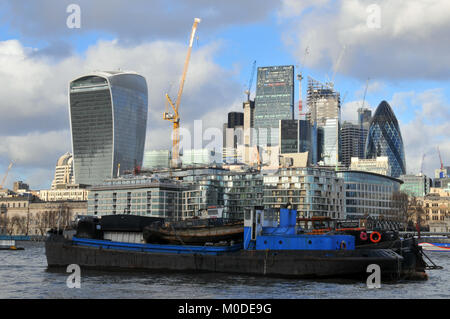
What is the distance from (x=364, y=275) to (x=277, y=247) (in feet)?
36.5

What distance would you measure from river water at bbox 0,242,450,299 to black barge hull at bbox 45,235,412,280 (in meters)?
1.77

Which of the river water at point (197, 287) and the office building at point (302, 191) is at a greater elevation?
the office building at point (302, 191)

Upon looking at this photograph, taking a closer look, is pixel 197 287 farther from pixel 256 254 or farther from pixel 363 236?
pixel 363 236

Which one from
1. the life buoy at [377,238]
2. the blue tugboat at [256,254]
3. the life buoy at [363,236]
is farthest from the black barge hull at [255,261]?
the life buoy at [363,236]

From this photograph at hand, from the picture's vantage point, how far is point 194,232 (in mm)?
84750

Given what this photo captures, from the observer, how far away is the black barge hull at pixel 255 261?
68875 mm

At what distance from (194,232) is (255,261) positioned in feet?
47.0

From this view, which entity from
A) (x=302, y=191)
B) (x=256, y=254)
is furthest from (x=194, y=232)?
(x=302, y=191)

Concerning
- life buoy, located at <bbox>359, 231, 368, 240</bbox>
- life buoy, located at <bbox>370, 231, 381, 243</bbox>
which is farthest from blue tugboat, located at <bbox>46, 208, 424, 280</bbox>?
life buoy, located at <bbox>359, 231, 368, 240</bbox>

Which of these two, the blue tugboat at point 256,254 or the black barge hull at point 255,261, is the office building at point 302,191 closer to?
the blue tugboat at point 256,254

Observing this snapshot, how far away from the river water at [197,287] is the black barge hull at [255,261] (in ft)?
5.80
